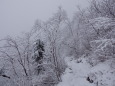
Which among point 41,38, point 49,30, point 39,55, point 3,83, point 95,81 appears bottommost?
point 3,83

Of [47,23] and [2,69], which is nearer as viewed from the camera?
[47,23]

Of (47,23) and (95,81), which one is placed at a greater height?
(47,23)

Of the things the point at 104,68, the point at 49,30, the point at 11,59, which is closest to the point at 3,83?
the point at 11,59

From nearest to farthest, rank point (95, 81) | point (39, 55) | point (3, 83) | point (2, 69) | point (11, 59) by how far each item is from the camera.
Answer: point (95, 81), point (3, 83), point (39, 55), point (11, 59), point (2, 69)

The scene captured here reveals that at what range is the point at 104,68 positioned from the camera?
8.13 m

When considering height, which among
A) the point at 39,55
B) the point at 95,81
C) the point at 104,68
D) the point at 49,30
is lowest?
the point at 95,81

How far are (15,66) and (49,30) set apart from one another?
8.47m

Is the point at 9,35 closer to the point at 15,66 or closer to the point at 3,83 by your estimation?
the point at 15,66

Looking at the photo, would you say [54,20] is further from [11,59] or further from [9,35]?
[11,59]

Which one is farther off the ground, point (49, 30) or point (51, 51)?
point (49, 30)

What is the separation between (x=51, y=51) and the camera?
16266 mm

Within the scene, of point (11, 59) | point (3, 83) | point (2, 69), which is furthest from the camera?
point (2, 69)

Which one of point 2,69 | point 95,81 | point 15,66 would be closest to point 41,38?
point 15,66

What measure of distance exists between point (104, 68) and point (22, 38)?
13428 mm
